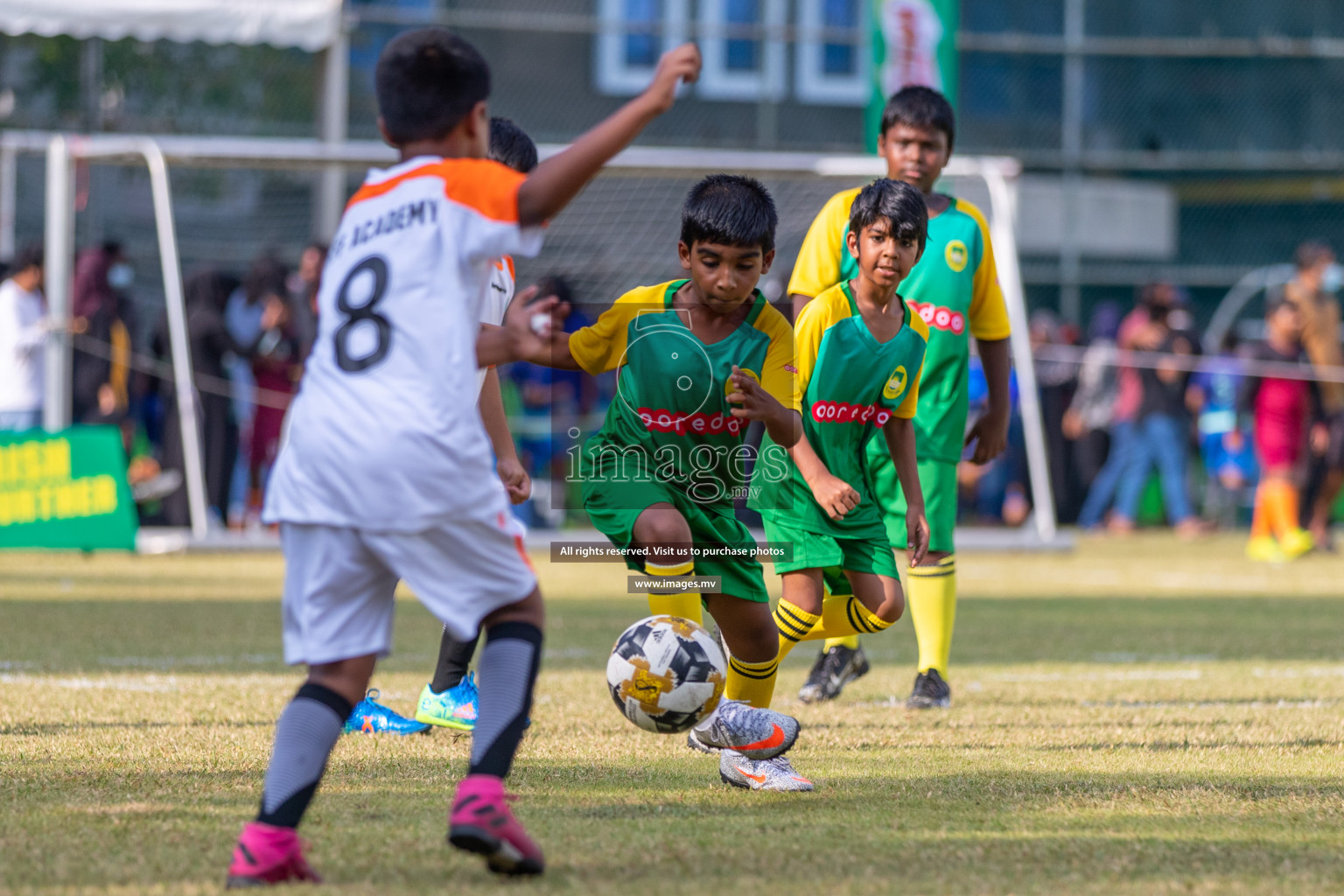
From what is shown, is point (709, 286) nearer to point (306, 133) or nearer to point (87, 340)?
point (87, 340)

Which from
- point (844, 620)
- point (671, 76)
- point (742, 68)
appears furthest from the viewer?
point (742, 68)

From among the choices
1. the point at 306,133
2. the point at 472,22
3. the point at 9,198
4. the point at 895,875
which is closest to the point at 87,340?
the point at 9,198

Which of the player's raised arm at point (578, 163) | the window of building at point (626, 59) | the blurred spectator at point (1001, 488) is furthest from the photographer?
the window of building at point (626, 59)

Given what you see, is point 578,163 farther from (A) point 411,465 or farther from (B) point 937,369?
(B) point 937,369

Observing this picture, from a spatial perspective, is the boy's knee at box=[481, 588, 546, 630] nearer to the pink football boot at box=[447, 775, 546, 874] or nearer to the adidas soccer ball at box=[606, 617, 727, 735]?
the pink football boot at box=[447, 775, 546, 874]

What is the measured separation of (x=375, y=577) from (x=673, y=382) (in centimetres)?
139

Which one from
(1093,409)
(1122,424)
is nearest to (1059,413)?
(1093,409)

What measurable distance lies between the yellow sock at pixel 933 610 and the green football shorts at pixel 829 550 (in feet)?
2.78

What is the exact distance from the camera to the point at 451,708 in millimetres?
4879

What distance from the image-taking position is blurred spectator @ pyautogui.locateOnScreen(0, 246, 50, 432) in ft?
39.9

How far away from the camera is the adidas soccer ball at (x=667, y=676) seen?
4043mm

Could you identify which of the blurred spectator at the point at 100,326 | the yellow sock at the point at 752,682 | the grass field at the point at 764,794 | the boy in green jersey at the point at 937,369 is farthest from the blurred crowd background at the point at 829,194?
the yellow sock at the point at 752,682

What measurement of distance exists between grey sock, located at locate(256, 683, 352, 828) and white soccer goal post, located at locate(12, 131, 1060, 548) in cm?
907

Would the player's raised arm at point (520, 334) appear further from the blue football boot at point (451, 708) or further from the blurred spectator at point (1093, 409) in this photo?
the blurred spectator at point (1093, 409)
